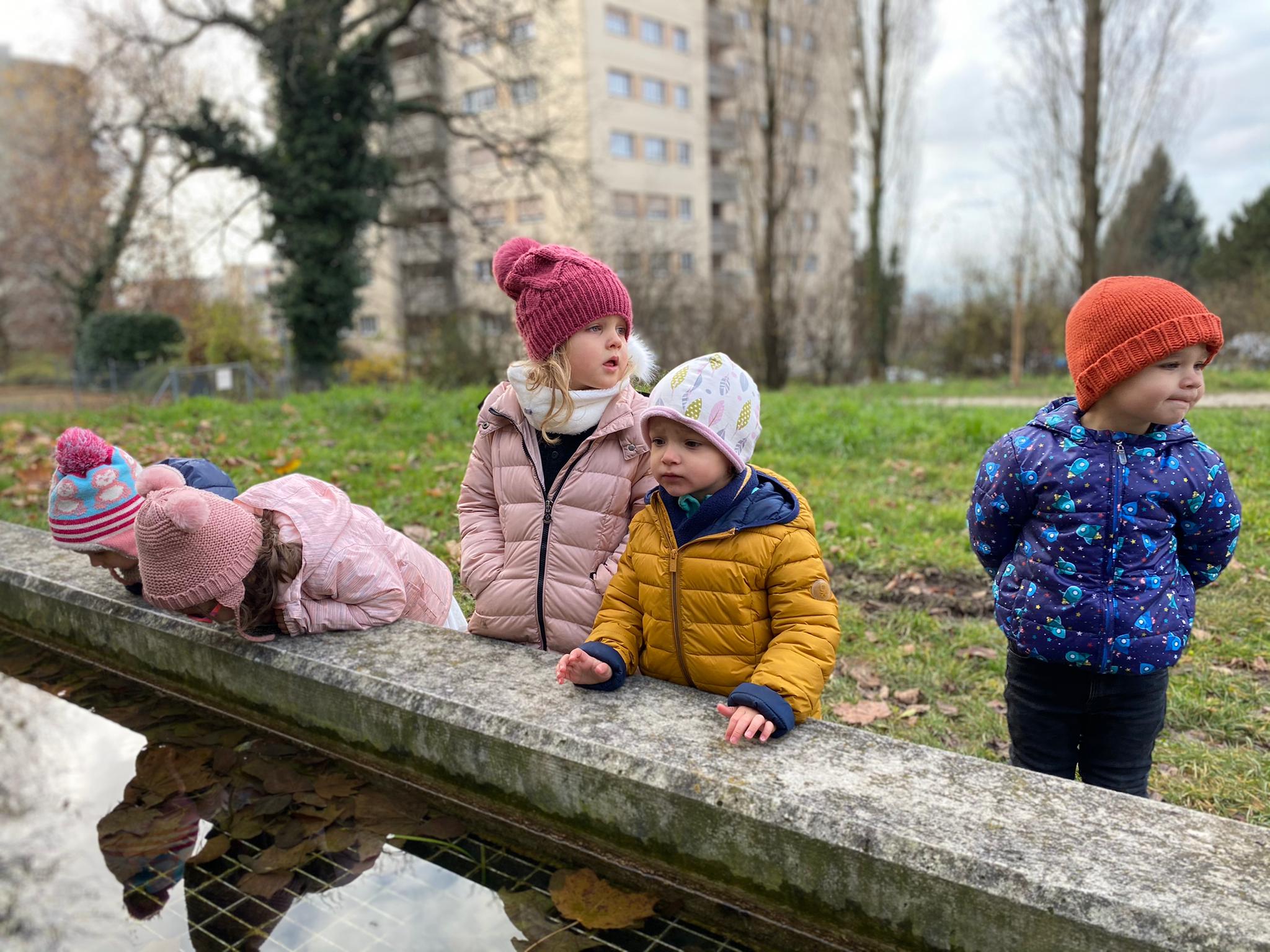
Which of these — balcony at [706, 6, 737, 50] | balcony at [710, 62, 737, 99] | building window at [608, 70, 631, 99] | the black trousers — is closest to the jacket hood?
the black trousers

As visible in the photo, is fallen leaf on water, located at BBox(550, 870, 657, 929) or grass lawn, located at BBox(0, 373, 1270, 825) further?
grass lawn, located at BBox(0, 373, 1270, 825)

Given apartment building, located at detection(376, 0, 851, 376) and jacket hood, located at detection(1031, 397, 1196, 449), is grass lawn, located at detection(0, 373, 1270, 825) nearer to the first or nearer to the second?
jacket hood, located at detection(1031, 397, 1196, 449)

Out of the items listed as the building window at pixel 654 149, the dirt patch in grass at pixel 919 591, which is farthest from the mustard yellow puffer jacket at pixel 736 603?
the building window at pixel 654 149

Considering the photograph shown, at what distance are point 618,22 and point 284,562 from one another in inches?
1662

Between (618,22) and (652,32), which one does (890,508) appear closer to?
(618,22)

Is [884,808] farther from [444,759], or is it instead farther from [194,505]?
[194,505]

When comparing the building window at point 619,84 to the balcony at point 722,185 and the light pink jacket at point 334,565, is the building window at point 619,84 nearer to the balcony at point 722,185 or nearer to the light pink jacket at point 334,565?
the balcony at point 722,185

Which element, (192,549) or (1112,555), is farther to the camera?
(192,549)

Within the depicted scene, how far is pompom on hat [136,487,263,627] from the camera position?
8.42ft

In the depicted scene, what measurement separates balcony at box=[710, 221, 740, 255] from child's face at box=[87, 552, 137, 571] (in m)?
42.1

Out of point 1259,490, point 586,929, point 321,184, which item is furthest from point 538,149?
point 586,929

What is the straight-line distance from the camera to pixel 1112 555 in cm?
216

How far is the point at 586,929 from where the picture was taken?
6.82ft

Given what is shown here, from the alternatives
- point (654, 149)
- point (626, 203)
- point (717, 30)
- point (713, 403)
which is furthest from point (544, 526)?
point (717, 30)
